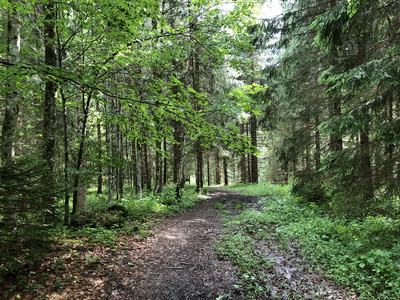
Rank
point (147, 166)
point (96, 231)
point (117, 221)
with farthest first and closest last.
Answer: point (147, 166), point (117, 221), point (96, 231)

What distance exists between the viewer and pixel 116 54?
249 inches

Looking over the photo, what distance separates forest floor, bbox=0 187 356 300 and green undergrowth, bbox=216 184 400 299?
349 millimetres

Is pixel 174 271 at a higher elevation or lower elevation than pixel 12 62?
lower

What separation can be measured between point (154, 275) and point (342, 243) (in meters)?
4.84

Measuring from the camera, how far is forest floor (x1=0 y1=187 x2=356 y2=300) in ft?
11.1

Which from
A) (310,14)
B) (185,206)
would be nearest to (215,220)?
(185,206)

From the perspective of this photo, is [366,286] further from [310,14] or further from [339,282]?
[310,14]

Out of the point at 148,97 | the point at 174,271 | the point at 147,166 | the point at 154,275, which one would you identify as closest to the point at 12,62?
the point at 148,97

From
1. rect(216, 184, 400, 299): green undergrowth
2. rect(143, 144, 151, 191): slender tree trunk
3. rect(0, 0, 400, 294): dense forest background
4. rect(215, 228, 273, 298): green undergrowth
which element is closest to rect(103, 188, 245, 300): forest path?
rect(215, 228, 273, 298): green undergrowth

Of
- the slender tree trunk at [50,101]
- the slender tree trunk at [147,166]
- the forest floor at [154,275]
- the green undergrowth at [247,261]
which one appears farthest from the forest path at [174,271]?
the slender tree trunk at [147,166]

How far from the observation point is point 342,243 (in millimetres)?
5316

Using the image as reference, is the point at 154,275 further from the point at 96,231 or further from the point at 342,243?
the point at 342,243

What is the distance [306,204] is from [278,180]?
13.3 meters

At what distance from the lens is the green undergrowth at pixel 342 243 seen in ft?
12.9
